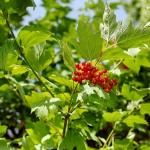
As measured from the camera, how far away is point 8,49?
1992 millimetres

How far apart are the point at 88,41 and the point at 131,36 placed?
0.24 metres

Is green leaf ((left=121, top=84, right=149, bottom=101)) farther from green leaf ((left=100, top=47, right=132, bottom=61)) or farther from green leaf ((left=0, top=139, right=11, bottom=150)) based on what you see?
green leaf ((left=0, top=139, right=11, bottom=150))

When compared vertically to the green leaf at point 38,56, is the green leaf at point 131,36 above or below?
above

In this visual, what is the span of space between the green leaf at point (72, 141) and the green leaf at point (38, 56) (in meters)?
0.49

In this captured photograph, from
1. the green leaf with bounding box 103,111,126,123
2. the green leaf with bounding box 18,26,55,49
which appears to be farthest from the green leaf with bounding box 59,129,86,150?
the green leaf with bounding box 18,26,55,49

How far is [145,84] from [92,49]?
3115mm

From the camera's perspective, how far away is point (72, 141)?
229cm

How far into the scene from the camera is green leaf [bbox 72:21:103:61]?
6.17 ft

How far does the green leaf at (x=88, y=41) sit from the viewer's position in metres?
1.88

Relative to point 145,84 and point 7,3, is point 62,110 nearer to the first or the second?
point 7,3

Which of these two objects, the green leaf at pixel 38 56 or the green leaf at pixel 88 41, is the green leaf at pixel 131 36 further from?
the green leaf at pixel 38 56

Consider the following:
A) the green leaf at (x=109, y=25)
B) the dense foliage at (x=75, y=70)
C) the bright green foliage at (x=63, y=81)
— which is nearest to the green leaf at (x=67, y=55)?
the dense foliage at (x=75, y=70)

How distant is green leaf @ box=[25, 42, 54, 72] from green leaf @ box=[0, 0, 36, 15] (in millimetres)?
284

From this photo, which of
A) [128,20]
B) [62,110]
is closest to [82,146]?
[62,110]
